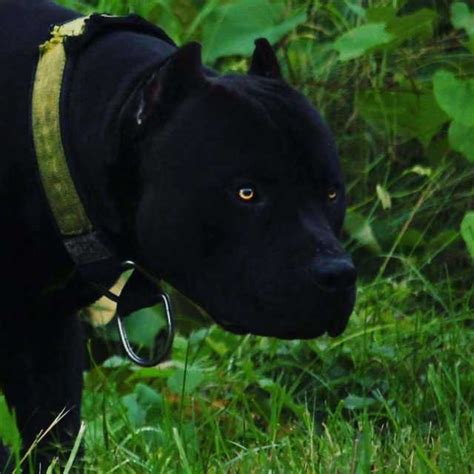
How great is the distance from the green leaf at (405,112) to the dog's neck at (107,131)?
1383 millimetres

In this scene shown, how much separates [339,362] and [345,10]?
127cm

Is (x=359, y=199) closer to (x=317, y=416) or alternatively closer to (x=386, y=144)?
(x=386, y=144)

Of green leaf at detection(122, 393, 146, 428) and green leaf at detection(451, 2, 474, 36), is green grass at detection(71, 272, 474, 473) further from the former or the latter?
green leaf at detection(451, 2, 474, 36)

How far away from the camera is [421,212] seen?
446 centimetres

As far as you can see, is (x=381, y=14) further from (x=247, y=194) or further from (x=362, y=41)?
(x=247, y=194)

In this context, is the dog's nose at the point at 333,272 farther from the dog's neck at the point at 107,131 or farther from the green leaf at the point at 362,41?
the green leaf at the point at 362,41

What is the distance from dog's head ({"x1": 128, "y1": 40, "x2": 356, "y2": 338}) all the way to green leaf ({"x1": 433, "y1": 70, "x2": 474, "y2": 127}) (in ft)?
3.54

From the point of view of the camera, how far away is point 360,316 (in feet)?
13.4

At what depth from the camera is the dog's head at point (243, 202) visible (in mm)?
2602

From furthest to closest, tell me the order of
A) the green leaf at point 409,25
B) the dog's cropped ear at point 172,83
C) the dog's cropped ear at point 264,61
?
the green leaf at point 409,25 < the dog's cropped ear at point 264,61 < the dog's cropped ear at point 172,83

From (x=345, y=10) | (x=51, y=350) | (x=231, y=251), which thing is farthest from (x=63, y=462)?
(x=345, y=10)

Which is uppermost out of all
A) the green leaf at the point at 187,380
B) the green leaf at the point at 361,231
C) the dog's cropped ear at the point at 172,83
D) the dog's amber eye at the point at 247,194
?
the dog's cropped ear at the point at 172,83

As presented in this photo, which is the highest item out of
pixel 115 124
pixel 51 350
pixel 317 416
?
pixel 115 124

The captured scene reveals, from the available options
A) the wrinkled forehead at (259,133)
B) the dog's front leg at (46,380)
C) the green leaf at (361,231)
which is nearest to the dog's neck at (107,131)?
the wrinkled forehead at (259,133)
